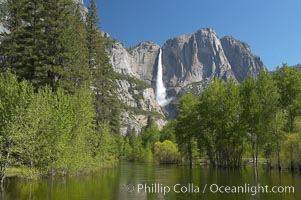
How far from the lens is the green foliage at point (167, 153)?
9525 centimetres

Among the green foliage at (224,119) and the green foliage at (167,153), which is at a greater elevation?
the green foliage at (224,119)

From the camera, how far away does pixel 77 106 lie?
43.5 m

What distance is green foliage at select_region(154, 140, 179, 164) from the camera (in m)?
95.2

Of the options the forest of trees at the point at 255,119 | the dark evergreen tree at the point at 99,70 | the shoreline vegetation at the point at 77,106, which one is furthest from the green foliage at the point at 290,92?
the dark evergreen tree at the point at 99,70

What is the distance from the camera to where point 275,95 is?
166ft

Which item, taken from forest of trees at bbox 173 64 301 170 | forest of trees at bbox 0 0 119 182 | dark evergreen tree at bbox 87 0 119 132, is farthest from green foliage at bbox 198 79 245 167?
forest of trees at bbox 0 0 119 182

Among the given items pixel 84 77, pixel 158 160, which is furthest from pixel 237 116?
pixel 158 160

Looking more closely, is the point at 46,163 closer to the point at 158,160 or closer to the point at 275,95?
the point at 275,95

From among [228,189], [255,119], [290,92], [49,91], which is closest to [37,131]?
[49,91]

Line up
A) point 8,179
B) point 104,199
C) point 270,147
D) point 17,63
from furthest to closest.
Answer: point 270,147
point 17,63
point 8,179
point 104,199

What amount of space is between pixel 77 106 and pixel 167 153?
5688cm

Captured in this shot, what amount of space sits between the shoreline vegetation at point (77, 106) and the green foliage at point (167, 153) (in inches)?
871

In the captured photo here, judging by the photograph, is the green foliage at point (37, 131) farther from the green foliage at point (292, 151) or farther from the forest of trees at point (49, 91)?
the green foliage at point (292, 151)

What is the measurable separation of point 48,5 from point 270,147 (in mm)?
41159
